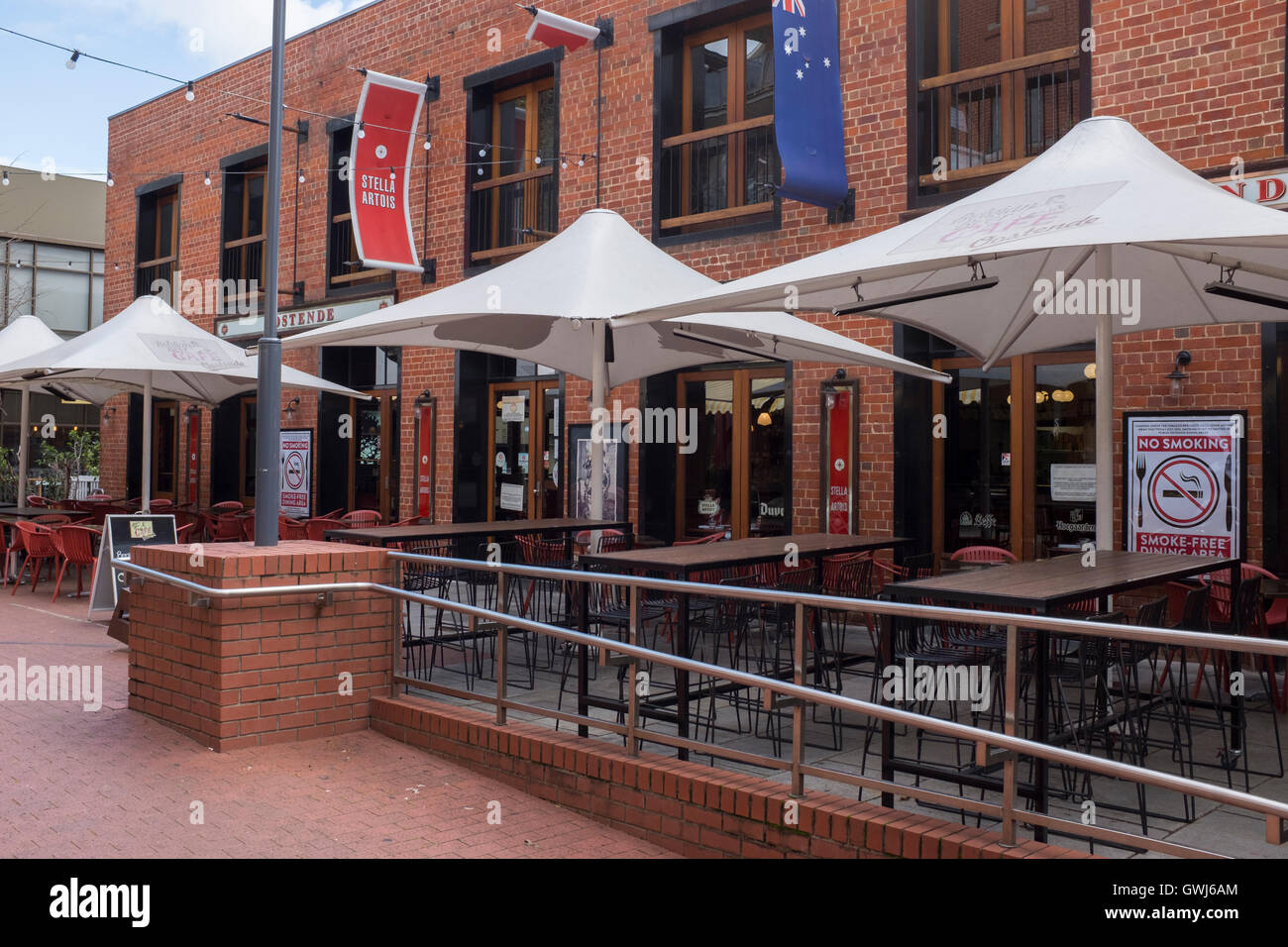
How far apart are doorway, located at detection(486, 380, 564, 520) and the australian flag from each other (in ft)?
14.1

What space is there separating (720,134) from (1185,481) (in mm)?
5502

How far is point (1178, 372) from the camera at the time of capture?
7953 millimetres

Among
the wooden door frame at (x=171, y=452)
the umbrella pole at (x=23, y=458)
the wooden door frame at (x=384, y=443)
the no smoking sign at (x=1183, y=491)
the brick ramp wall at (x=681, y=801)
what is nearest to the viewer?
the brick ramp wall at (x=681, y=801)

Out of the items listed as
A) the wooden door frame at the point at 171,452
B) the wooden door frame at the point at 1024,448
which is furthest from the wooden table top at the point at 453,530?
the wooden door frame at the point at 171,452

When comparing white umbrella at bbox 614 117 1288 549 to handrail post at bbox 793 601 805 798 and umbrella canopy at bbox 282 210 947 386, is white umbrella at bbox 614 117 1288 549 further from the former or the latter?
handrail post at bbox 793 601 805 798

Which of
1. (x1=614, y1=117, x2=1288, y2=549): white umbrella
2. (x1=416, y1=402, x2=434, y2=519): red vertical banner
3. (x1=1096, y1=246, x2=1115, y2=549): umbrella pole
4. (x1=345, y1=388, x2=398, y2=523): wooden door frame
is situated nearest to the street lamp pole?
(x1=614, y1=117, x2=1288, y2=549): white umbrella

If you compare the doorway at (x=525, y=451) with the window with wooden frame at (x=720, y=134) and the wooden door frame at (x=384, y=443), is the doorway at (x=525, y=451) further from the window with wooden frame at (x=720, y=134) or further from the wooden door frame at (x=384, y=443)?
the window with wooden frame at (x=720, y=134)

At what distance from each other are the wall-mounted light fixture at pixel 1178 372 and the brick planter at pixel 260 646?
221 inches

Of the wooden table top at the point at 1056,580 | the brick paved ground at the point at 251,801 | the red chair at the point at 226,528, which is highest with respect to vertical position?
the wooden table top at the point at 1056,580

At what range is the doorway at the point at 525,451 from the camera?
12.9 metres

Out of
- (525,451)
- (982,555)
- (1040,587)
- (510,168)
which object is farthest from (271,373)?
(510,168)

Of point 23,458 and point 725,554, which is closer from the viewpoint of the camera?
point 725,554

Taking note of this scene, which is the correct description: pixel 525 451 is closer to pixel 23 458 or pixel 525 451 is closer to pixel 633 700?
pixel 23 458
